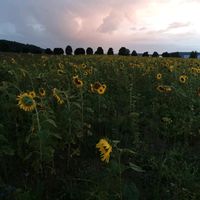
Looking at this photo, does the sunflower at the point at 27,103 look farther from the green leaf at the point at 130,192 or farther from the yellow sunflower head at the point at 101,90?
the yellow sunflower head at the point at 101,90

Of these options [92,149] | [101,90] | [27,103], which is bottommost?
[92,149]

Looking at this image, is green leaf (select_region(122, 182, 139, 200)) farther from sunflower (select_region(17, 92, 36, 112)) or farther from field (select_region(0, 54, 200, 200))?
sunflower (select_region(17, 92, 36, 112))

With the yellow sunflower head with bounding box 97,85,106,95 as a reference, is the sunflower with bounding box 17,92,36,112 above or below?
above

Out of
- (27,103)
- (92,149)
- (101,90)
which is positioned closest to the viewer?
(27,103)

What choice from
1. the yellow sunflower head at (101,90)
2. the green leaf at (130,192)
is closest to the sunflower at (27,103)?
the green leaf at (130,192)

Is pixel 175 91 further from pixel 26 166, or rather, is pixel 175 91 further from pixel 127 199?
pixel 127 199

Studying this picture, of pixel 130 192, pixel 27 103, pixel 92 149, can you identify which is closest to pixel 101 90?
pixel 92 149

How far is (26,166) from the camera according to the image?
13.1ft

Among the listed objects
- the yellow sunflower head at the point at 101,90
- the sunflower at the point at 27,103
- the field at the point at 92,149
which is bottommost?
the field at the point at 92,149

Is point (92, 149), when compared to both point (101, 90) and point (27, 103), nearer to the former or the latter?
point (101, 90)

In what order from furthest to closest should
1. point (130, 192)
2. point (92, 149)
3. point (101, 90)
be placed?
point (101, 90), point (92, 149), point (130, 192)

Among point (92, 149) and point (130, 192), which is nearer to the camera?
point (130, 192)

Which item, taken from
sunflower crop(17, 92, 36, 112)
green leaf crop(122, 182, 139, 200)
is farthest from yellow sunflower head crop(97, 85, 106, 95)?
green leaf crop(122, 182, 139, 200)

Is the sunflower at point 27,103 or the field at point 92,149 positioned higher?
the sunflower at point 27,103
